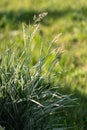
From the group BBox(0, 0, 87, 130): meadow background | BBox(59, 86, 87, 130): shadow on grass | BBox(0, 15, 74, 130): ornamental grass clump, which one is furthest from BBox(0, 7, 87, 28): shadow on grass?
BBox(0, 15, 74, 130): ornamental grass clump

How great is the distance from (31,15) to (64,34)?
1126 millimetres

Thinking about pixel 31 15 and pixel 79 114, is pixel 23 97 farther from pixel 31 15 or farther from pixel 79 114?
pixel 31 15


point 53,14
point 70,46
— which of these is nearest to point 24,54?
point 70,46

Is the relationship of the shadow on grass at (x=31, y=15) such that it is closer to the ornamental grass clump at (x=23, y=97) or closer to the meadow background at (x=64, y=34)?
the meadow background at (x=64, y=34)

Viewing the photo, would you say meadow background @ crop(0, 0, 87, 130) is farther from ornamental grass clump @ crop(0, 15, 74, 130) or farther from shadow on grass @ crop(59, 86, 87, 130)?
ornamental grass clump @ crop(0, 15, 74, 130)

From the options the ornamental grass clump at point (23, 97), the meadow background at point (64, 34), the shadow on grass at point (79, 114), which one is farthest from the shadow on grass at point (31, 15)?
the ornamental grass clump at point (23, 97)

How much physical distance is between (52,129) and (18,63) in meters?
0.57

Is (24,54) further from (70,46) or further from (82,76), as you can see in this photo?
(70,46)

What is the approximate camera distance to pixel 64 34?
21.8 feet

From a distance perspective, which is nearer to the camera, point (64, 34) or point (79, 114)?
point (79, 114)

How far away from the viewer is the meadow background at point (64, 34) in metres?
4.39

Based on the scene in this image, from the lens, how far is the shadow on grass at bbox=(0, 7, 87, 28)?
7.21m

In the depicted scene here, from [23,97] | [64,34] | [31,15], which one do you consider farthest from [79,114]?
[31,15]

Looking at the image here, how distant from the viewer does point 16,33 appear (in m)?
6.66
